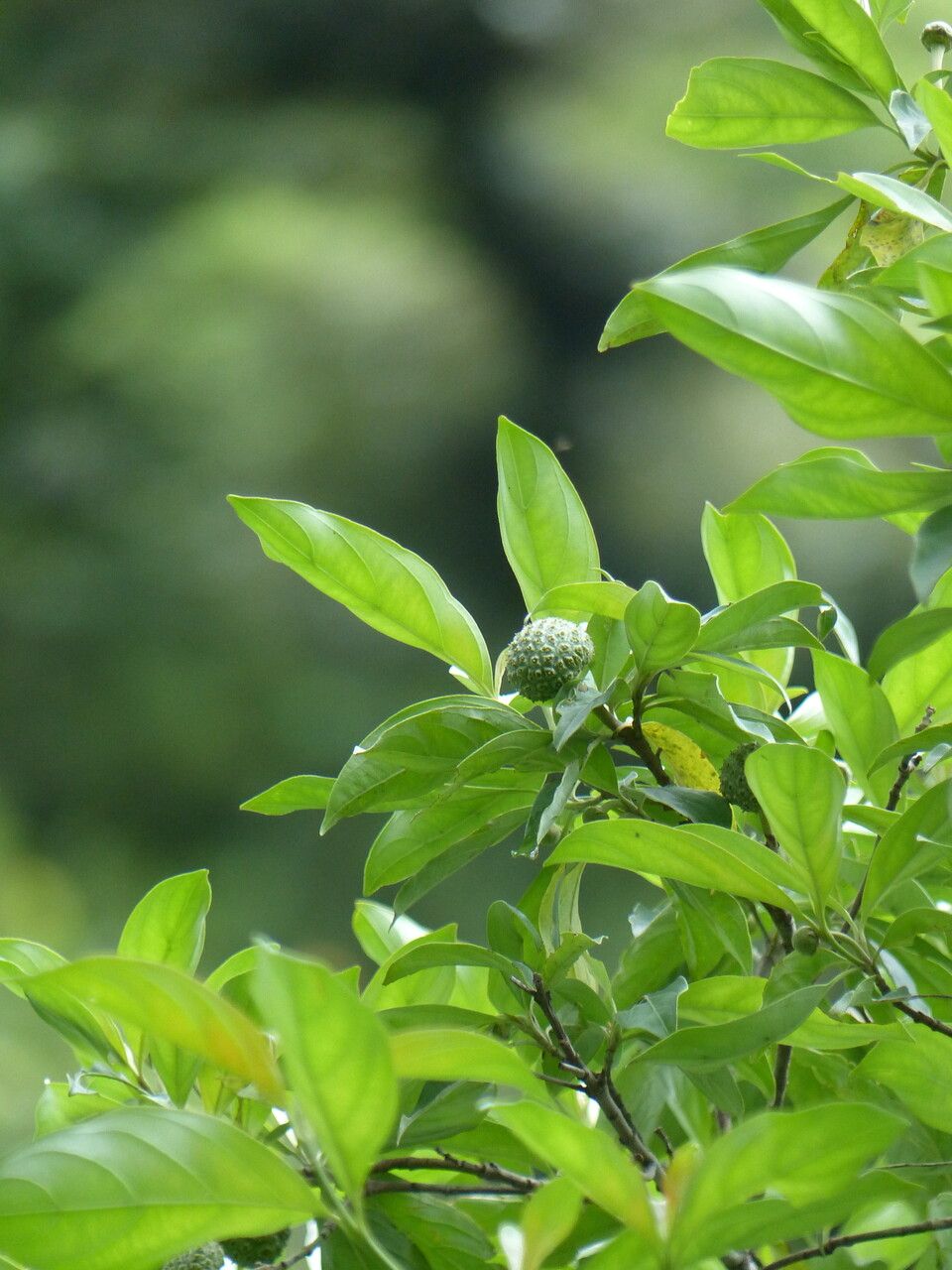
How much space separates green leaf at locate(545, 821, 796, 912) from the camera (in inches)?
15.0

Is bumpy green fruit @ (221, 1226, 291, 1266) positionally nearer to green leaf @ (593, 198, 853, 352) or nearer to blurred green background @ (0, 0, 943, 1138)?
green leaf @ (593, 198, 853, 352)

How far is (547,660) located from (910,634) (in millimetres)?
143

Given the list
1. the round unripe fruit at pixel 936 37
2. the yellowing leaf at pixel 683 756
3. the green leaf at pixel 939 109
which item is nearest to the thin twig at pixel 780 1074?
the yellowing leaf at pixel 683 756

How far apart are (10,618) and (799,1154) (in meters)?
3.14

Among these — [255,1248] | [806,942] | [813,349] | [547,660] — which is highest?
[813,349]

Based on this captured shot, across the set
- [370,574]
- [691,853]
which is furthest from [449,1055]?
[370,574]

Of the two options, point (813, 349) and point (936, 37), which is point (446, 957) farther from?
point (936, 37)

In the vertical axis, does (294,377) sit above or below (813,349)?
below

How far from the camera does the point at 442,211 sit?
11.3 feet

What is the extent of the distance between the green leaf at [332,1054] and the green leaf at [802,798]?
0.18 m

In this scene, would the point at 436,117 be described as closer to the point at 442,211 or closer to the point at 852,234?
the point at 442,211

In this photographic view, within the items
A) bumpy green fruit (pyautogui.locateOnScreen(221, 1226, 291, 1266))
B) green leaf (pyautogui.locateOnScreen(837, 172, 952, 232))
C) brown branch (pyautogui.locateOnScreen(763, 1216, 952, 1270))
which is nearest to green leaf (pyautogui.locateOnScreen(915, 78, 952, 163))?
green leaf (pyautogui.locateOnScreen(837, 172, 952, 232))

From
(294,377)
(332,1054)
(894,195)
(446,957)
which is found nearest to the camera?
(332,1054)

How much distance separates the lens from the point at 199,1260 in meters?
0.49
